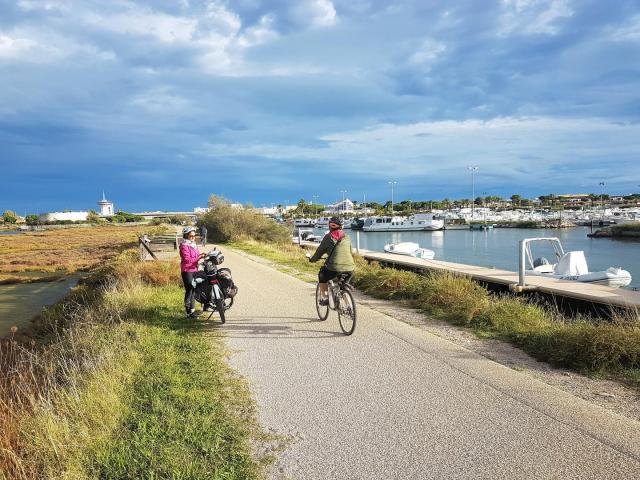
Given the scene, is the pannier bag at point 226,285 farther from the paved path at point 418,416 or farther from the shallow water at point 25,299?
the shallow water at point 25,299

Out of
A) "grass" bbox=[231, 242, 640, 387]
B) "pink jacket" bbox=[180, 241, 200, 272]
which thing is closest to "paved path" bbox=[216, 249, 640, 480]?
"grass" bbox=[231, 242, 640, 387]

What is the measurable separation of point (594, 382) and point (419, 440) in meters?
2.70

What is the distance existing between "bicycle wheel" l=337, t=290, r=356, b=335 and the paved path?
0.39 metres

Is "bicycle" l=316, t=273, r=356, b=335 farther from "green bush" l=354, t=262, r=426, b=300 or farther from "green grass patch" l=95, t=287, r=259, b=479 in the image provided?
"green bush" l=354, t=262, r=426, b=300

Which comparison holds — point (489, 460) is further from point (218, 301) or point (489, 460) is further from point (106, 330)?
point (106, 330)

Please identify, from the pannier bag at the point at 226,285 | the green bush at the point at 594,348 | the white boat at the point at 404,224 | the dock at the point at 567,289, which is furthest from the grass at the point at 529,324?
the white boat at the point at 404,224

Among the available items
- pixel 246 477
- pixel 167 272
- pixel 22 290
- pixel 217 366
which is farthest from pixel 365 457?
pixel 22 290

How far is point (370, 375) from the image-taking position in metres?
5.61

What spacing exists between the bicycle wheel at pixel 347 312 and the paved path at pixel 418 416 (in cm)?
39

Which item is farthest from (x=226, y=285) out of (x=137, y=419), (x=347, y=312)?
(x=137, y=419)

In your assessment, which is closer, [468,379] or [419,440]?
[419,440]

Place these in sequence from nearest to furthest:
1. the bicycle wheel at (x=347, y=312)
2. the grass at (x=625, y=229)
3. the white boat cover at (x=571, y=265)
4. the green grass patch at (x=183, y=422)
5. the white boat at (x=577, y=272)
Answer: the green grass patch at (x=183, y=422), the bicycle wheel at (x=347, y=312), the white boat at (x=577, y=272), the white boat cover at (x=571, y=265), the grass at (x=625, y=229)

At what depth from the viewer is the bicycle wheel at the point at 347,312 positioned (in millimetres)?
7551

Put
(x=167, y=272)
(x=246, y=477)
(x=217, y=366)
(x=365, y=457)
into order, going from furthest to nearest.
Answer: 1. (x=167, y=272)
2. (x=217, y=366)
3. (x=365, y=457)
4. (x=246, y=477)
